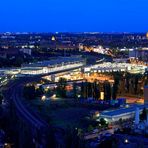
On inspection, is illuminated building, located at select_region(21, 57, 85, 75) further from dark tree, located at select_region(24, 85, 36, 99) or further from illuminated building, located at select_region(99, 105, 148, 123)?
illuminated building, located at select_region(99, 105, 148, 123)

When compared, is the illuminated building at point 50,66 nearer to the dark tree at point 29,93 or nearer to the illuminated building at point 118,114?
the dark tree at point 29,93

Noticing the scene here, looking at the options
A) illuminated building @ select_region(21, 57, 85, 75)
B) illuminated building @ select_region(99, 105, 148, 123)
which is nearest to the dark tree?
illuminated building @ select_region(99, 105, 148, 123)

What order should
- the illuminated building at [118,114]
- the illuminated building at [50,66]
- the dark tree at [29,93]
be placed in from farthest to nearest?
the illuminated building at [50,66] < the dark tree at [29,93] < the illuminated building at [118,114]

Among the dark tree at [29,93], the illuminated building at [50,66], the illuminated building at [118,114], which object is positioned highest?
the illuminated building at [50,66]

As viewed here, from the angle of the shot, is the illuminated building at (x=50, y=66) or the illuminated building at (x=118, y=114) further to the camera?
the illuminated building at (x=50, y=66)

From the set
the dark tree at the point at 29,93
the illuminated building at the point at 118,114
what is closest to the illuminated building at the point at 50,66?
the dark tree at the point at 29,93

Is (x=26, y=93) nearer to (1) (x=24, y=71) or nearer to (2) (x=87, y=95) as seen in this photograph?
(2) (x=87, y=95)

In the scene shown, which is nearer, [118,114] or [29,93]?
[118,114]

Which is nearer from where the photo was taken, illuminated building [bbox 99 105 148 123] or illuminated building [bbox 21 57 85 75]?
illuminated building [bbox 99 105 148 123]

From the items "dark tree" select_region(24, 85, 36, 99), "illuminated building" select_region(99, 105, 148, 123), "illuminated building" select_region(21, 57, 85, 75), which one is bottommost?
"illuminated building" select_region(99, 105, 148, 123)

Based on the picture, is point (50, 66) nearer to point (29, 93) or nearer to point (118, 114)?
point (29, 93)

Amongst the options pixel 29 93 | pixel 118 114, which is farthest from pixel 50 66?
pixel 118 114
